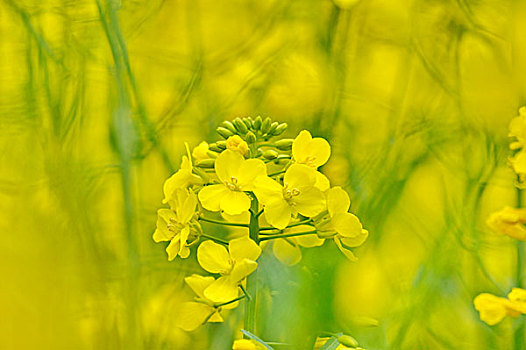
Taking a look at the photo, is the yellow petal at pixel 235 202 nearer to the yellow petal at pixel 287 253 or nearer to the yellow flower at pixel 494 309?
the yellow petal at pixel 287 253

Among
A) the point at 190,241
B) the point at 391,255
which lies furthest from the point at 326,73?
the point at 190,241

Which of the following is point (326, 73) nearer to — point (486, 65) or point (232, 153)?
Result: point (486, 65)

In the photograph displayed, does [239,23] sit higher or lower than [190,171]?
higher

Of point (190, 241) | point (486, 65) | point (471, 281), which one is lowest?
point (471, 281)

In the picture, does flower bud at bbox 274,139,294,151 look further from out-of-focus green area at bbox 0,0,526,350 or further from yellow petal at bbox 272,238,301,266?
out-of-focus green area at bbox 0,0,526,350

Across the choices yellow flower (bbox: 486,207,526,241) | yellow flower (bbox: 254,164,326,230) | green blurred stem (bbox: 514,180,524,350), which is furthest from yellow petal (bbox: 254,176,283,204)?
green blurred stem (bbox: 514,180,524,350)

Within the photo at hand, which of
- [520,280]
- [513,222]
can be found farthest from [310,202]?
[520,280]
